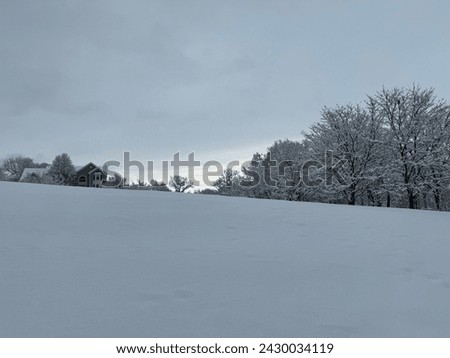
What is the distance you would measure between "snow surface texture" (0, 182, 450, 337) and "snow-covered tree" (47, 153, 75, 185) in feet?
173

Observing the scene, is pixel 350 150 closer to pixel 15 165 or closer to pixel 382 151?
pixel 382 151

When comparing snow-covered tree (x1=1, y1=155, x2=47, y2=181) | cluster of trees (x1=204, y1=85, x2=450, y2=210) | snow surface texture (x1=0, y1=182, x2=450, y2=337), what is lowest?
snow surface texture (x1=0, y1=182, x2=450, y2=337)

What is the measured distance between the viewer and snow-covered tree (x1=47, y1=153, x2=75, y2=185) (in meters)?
55.4

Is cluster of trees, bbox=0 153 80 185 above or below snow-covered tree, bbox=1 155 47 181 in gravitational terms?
below

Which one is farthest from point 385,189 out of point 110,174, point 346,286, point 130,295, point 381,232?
point 110,174

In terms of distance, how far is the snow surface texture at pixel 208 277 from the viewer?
324cm

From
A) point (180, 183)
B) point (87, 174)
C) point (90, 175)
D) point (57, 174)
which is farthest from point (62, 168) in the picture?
point (180, 183)

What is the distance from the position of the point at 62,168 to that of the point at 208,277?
2301 inches

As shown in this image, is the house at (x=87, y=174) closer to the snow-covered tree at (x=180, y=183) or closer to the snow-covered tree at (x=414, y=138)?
the snow-covered tree at (x=180, y=183)

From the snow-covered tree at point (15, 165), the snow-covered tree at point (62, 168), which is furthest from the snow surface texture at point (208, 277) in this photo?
the snow-covered tree at point (15, 165)

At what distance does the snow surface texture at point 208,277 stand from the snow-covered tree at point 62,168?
173 ft

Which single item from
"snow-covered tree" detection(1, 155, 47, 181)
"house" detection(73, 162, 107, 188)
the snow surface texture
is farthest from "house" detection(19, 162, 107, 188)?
the snow surface texture

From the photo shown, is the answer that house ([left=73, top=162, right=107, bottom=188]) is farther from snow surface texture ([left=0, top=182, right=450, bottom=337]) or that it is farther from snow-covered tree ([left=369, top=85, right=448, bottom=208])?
snow surface texture ([left=0, top=182, right=450, bottom=337])
